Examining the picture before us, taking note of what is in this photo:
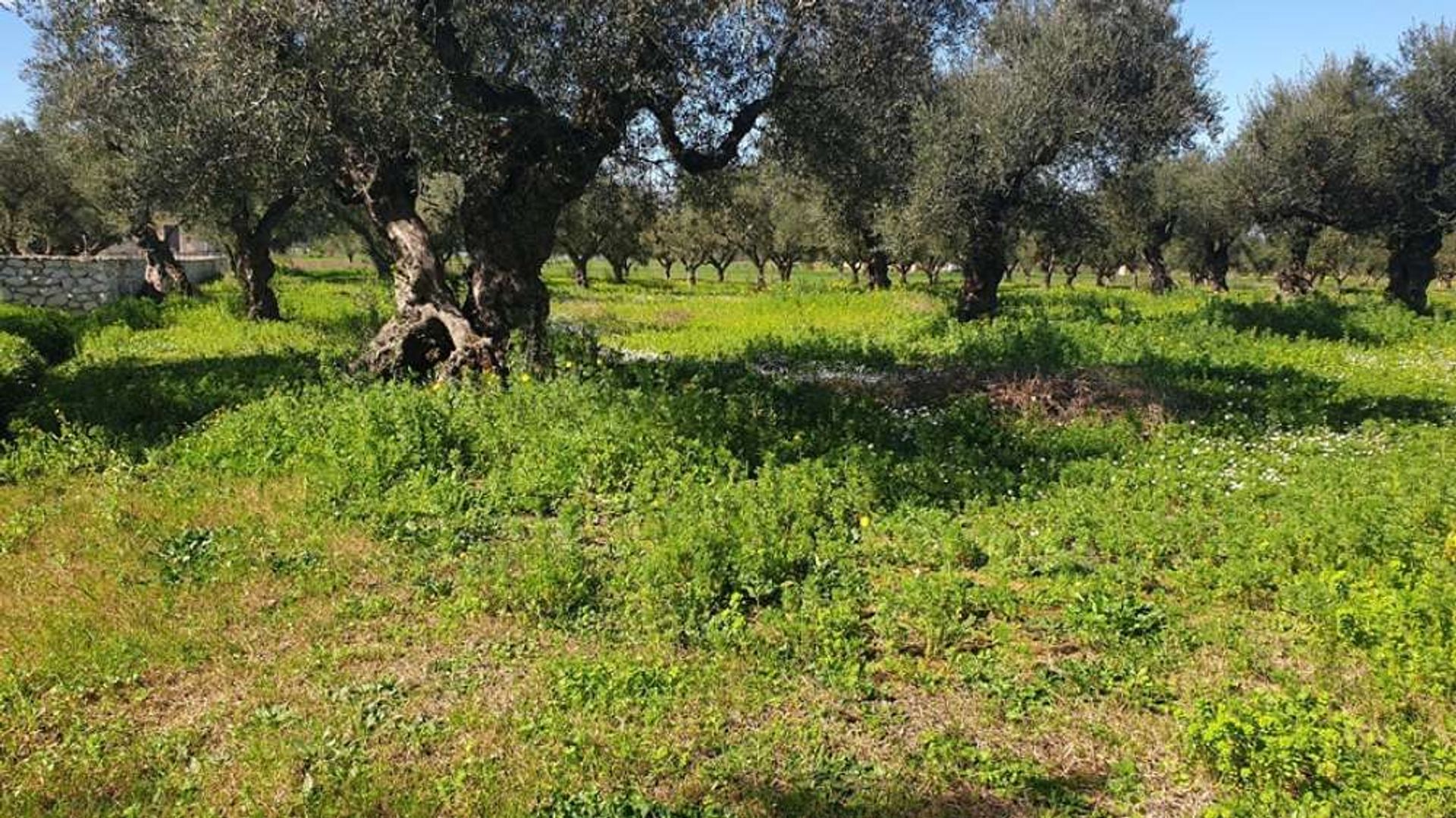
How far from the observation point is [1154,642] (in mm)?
5543

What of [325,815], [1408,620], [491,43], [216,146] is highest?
[491,43]

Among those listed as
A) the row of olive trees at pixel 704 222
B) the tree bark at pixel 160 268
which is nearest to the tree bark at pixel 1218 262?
the row of olive trees at pixel 704 222

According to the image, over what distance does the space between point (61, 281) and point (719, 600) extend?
81.5 feet

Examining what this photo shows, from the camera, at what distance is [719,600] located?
6160mm

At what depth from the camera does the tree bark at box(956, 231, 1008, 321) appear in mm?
22703

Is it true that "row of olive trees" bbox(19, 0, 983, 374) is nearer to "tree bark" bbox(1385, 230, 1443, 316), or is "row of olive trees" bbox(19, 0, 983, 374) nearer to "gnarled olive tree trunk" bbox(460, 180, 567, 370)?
"gnarled olive tree trunk" bbox(460, 180, 567, 370)

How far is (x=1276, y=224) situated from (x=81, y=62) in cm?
3079

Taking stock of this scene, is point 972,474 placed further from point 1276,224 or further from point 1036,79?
point 1276,224

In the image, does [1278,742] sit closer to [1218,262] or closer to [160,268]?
[160,268]

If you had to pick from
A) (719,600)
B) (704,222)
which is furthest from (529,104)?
(704,222)

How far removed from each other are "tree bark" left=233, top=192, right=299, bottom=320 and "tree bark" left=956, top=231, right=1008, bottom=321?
17364mm

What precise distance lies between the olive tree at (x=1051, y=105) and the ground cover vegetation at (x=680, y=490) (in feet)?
0.41

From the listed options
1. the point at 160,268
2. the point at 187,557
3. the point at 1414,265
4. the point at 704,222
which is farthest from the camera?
the point at 704,222

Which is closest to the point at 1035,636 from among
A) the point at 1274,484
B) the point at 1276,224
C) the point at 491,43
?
the point at 1274,484
